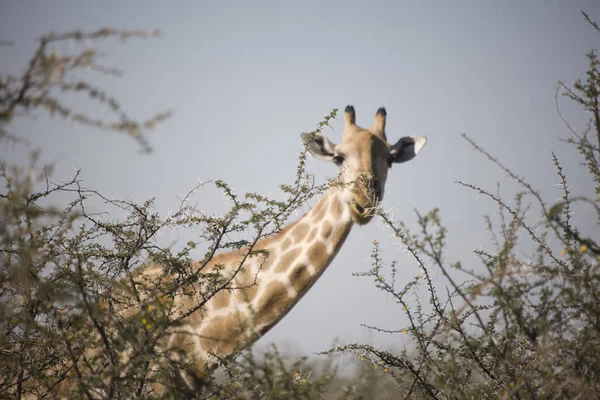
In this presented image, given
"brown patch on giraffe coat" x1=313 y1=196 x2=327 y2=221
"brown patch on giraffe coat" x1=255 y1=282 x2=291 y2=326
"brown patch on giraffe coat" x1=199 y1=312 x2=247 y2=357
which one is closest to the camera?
"brown patch on giraffe coat" x1=199 y1=312 x2=247 y2=357

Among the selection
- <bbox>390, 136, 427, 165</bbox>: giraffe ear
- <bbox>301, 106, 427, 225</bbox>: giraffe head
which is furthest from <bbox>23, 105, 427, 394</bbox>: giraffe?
<bbox>390, 136, 427, 165</bbox>: giraffe ear

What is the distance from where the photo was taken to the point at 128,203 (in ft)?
8.55

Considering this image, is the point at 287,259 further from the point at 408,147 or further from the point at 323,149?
the point at 408,147

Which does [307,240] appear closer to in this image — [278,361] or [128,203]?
[128,203]

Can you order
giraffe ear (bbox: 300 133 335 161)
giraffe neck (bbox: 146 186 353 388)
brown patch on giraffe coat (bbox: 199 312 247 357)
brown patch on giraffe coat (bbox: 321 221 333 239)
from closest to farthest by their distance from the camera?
1. brown patch on giraffe coat (bbox: 199 312 247 357)
2. giraffe neck (bbox: 146 186 353 388)
3. brown patch on giraffe coat (bbox: 321 221 333 239)
4. giraffe ear (bbox: 300 133 335 161)

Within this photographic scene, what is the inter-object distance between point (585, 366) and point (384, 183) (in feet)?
10.6

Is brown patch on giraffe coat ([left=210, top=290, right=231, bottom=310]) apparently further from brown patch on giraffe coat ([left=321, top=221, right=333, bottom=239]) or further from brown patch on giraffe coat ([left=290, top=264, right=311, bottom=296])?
brown patch on giraffe coat ([left=321, top=221, right=333, bottom=239])

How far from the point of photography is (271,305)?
395 cm

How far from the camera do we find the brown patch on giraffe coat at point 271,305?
3889mm

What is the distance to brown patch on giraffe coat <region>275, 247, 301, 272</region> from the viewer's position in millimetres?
4270

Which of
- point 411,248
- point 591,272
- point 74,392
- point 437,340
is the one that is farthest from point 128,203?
point 591,272

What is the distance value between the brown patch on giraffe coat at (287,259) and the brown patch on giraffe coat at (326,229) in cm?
33

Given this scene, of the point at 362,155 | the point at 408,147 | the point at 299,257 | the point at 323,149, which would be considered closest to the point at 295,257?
the point at 299,257

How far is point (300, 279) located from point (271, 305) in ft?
1.32
